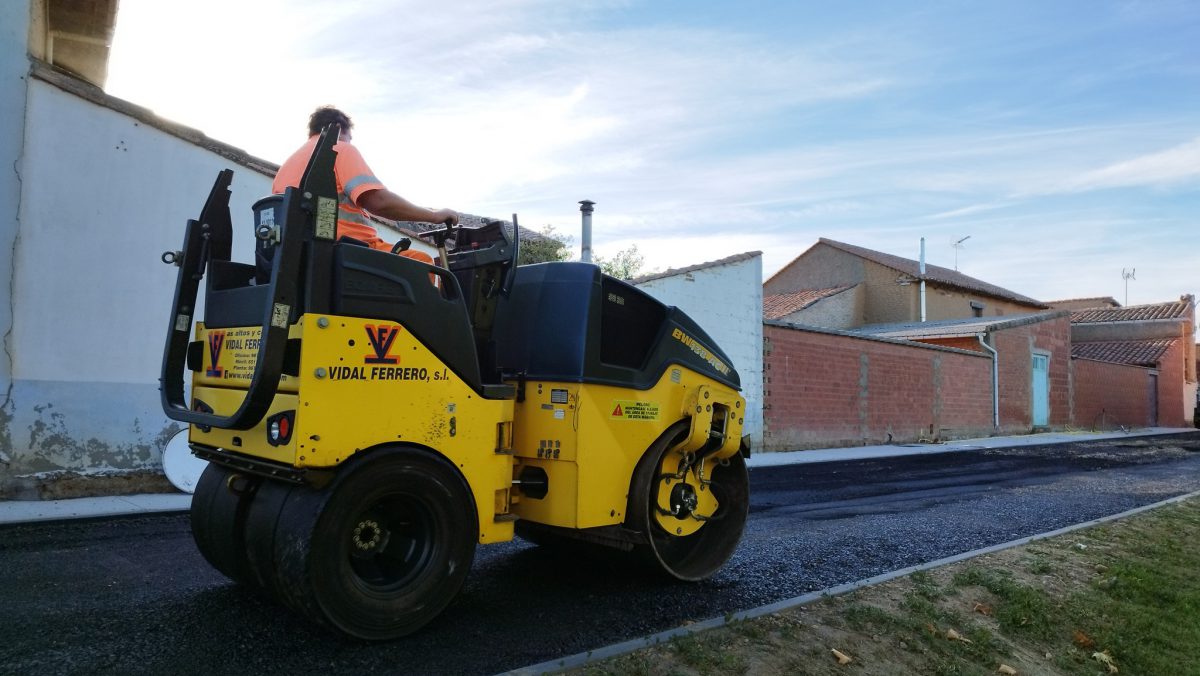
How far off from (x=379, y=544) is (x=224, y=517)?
0.81 meters

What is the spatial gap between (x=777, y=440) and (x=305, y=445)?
45.4ft

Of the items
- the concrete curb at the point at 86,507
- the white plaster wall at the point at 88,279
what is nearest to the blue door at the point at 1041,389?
the white plaster wall at the point at 88,279

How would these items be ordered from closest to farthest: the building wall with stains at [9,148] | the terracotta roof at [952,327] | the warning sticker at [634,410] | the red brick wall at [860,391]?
the warning sticker at [634,410] → the building wall with stains at [9,148] → the red brick wall at [860,391] → the terracotta roof at [952,327]

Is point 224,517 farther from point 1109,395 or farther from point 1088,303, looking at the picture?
point 1088,303

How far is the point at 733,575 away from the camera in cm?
525

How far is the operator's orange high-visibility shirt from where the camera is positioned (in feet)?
12.6

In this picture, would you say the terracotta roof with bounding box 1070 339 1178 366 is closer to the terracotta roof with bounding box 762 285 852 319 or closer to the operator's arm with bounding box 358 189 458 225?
the terracotta roof with bounding box 762 285 852 319

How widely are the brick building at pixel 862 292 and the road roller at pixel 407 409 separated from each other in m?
26.9

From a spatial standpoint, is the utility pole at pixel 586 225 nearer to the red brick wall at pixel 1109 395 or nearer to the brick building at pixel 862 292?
the brick building at pixel 862 292

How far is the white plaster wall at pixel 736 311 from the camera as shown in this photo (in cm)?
1465

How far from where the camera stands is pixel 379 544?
3.53m

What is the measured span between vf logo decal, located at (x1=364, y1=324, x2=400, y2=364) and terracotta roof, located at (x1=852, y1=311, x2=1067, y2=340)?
22.6 metres

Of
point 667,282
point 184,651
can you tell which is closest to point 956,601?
point 184,651

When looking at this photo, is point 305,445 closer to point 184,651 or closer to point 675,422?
point 184,651
